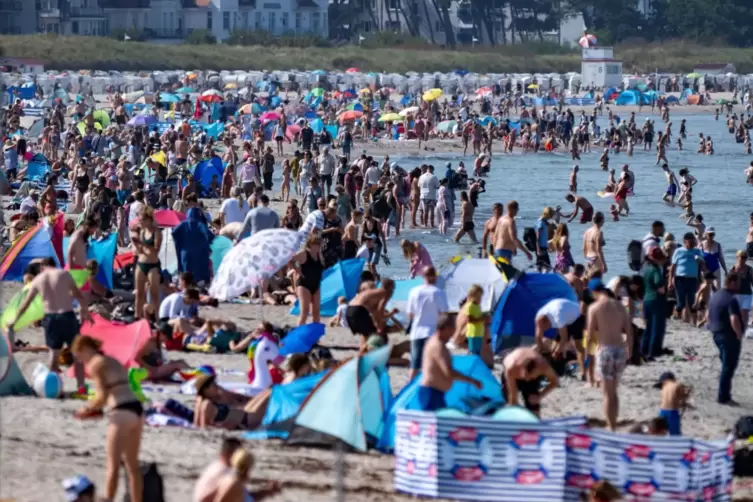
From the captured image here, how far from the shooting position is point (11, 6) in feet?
301

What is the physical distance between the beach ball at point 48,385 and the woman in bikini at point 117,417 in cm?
334

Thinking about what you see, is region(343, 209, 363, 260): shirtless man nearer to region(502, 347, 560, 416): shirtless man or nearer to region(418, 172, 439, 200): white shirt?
region(418, 172, 439, 200): white shirt

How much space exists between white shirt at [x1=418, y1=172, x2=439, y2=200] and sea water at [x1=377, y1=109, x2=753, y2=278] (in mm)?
624

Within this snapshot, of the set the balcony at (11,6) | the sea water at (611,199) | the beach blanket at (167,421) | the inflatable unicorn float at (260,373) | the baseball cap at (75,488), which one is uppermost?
the balcony at (11,6)

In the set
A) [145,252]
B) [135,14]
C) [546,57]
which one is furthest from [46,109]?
[546,57]

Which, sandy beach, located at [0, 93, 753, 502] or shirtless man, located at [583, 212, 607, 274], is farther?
shirtless man, located at [583, 212, 607, 274]

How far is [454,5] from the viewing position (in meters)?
112

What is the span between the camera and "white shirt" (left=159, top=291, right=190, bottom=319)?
14.2 meters

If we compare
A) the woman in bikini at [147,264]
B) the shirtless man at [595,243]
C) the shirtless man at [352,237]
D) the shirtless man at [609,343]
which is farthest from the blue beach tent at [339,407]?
the shirtless man at [352,237]

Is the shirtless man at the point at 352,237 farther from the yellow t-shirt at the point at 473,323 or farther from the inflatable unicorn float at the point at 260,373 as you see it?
the inflatable unicorn float at the point at 260,373

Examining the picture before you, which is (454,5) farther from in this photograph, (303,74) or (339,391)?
(339,391)

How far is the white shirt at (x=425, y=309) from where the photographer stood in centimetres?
1211

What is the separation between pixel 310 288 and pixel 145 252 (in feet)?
5.49

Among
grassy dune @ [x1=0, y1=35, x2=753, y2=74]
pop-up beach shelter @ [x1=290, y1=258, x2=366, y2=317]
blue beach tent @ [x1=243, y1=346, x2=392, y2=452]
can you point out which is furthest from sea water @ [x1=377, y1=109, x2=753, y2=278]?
grassy dune @ [x1=0, y1=35, x2=753, y2=74]
